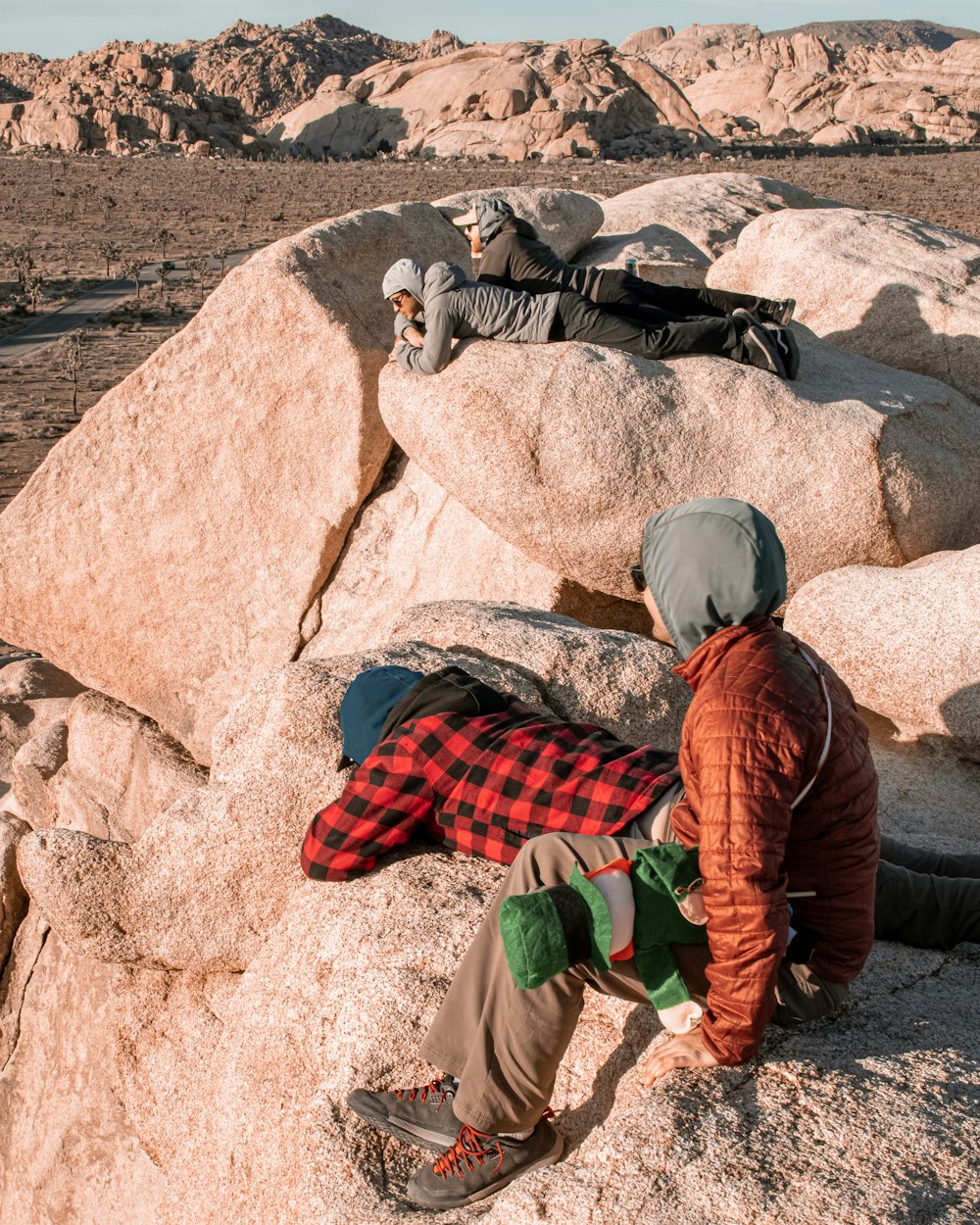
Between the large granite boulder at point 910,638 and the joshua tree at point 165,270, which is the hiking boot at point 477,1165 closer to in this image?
the large granite boulder at point 910,638

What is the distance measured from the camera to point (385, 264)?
7668 mm

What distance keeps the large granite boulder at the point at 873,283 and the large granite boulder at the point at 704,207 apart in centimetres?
111

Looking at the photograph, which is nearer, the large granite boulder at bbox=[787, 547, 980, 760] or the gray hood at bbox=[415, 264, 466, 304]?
the large granite boulder at bbox=[787, 547, 980, 760]

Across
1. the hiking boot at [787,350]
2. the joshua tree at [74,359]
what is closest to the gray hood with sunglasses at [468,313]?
the hiking boot at [787,350]

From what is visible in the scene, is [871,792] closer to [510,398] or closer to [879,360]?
[510,398]

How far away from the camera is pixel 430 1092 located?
2.87 m

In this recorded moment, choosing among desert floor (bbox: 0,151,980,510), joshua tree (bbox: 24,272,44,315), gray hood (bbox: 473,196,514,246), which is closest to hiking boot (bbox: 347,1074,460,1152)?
gray hood (bbox: 473,196,514,246)

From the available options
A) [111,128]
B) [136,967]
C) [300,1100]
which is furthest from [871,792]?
[111,128]

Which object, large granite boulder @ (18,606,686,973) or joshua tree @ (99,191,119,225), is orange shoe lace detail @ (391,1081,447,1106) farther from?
joshua tree @ (99,191,119,225)

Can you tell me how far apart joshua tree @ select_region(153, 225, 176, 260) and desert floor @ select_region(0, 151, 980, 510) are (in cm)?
6

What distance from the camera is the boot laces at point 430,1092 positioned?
2.83 meters

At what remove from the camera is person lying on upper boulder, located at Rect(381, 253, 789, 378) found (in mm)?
6523

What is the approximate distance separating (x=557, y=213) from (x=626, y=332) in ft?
9.76

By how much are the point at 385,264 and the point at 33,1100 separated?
5248mm
